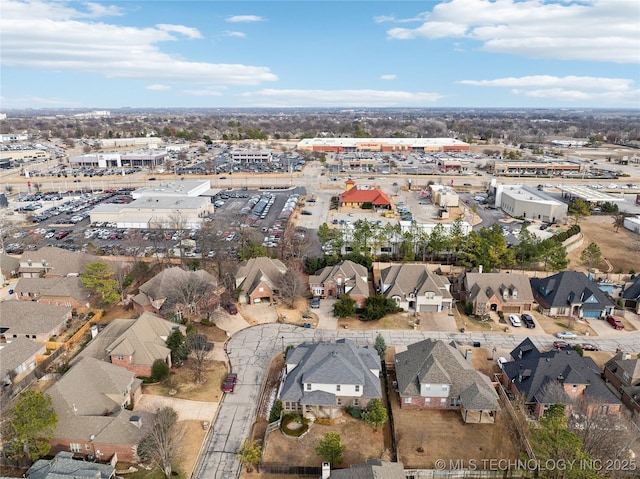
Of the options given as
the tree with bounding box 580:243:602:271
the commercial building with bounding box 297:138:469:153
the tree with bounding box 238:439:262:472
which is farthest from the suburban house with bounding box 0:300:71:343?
the commercial building with bounding box 297:138:469:153

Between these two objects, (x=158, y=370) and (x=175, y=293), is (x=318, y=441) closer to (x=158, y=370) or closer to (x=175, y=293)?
(x=158, y=370)

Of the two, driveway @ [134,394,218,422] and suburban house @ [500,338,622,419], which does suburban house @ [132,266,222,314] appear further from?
suburban house @ [500,338,622,419]

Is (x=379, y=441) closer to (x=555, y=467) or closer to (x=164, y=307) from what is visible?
(x=555, y=467)

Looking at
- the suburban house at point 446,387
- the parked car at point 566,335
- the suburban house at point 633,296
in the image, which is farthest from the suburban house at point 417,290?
the suburban house at point 633,296

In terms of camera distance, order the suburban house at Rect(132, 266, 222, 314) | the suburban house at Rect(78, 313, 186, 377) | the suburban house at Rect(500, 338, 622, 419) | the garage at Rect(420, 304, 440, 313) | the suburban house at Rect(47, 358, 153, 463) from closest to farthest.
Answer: the suburban house at Rect(47, 358, 153, 463)
the suburban house at Rect(500, 338, 622, 419)
the suburban house at Rect(78, 313, 186, 377)
the suburban house at Rect(132, 266, 222, 314)
the garage at Rect(420, 304, 440, 313)

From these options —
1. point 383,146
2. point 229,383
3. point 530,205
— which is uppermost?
point 383,146

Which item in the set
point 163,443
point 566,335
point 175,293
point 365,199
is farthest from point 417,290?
point 365,199
